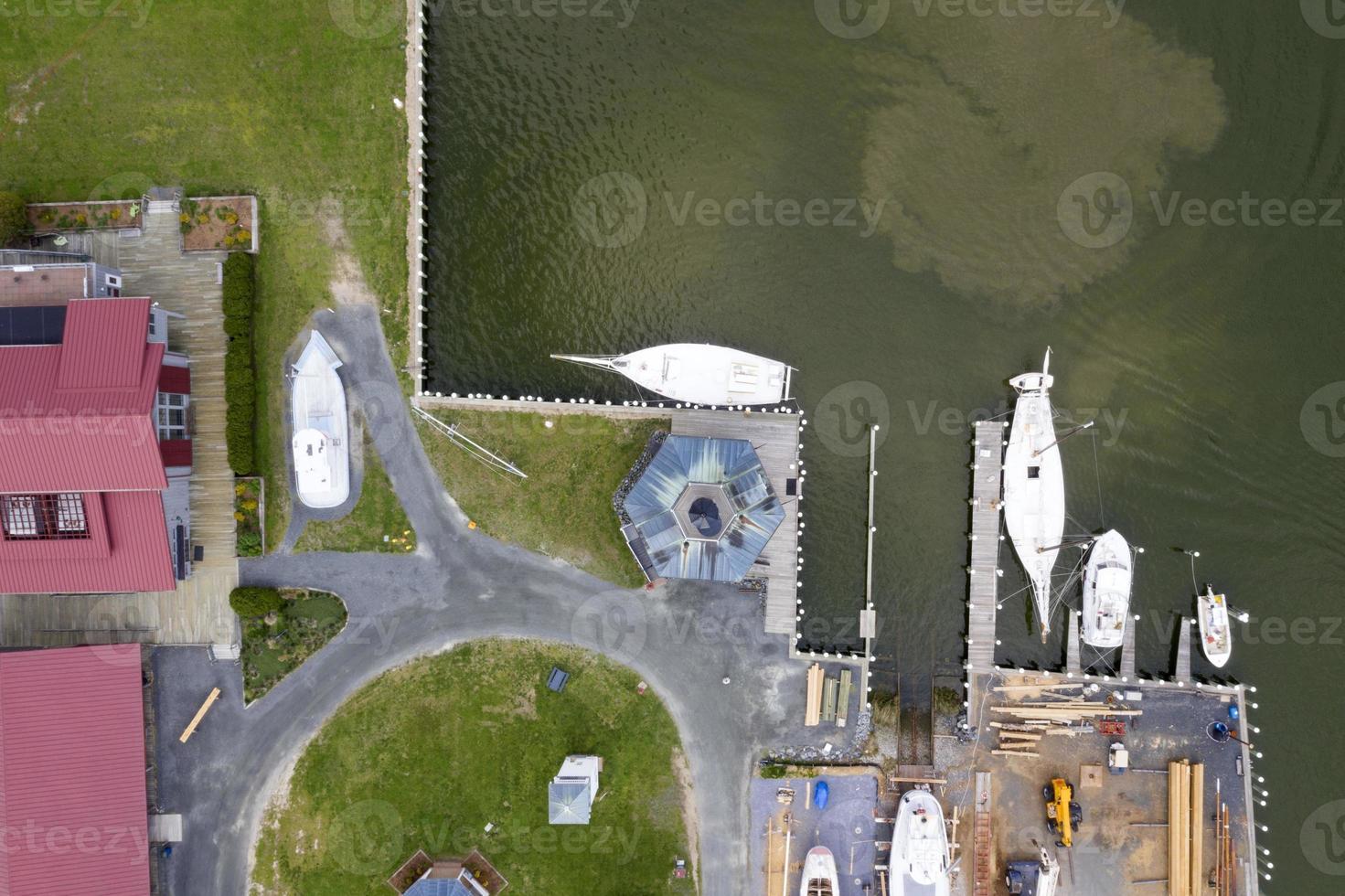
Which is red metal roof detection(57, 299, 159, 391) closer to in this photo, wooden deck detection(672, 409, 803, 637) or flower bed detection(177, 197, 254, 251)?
flower bed detection(177, 197, 254, 251)

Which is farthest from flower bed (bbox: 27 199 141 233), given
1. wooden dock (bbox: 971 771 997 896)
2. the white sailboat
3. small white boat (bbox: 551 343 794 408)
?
wooden dock (bbox: 971 771 997 896)

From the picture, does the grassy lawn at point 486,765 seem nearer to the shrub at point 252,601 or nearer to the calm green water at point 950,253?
the shrub at point 252,601

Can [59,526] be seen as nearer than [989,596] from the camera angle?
Yes

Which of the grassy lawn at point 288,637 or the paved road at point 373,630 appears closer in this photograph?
the grassy lawn at point 288,637

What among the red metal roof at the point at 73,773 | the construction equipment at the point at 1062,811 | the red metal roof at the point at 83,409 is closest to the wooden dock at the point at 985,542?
the construction equipment at the point at 1062,811

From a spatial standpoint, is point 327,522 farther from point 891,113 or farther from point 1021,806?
point 1021,806

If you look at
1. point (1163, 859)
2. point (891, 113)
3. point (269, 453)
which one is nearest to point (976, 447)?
point (891, 113)

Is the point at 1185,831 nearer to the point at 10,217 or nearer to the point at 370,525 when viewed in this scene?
the point at 370,525
